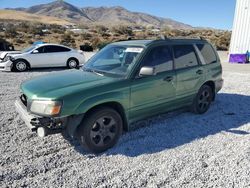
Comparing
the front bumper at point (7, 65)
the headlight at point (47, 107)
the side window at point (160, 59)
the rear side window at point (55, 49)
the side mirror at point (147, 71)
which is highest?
the side window at point (160, 59)

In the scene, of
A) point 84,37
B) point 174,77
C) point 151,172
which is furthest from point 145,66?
point 84,37

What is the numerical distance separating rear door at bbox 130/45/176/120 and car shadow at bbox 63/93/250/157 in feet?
1.34

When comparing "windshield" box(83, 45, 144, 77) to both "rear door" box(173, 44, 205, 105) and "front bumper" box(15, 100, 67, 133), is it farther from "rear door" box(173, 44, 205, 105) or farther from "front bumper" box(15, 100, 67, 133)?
"front bumper" box(15, 100, 67, 133)

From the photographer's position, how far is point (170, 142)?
475 cm

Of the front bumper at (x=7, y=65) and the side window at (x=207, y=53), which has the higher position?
the side window at (x=207, y=53)

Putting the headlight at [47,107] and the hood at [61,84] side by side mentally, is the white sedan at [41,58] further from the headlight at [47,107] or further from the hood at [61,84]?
the headlight at [47,107]

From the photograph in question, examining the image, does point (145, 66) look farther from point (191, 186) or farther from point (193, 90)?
point (191, 186)

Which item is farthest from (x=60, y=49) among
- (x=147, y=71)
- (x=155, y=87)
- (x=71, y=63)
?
(x=147, y=71)

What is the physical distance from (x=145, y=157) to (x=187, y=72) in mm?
2250

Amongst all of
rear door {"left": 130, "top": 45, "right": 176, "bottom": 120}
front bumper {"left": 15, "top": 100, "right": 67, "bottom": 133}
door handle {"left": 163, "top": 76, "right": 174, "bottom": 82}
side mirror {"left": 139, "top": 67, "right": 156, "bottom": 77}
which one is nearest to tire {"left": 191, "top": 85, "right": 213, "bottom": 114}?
rear door {"left": 130, "top": 45, "right": 176, "bottom": 120}

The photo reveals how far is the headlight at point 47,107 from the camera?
12.6 ft

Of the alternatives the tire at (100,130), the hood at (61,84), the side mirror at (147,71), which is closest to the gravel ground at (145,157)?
the tire at (100,130)

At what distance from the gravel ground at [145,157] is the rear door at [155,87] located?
1.65 feet

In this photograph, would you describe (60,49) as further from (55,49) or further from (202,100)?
(202,100)
